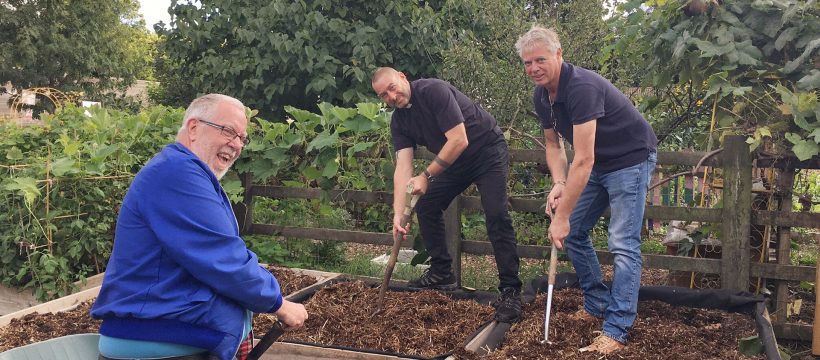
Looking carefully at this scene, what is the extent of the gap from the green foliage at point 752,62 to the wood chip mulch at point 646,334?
99 centimetres

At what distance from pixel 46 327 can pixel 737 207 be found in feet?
13.1

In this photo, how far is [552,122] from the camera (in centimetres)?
400

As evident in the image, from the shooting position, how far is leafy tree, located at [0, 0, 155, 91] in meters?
19.0

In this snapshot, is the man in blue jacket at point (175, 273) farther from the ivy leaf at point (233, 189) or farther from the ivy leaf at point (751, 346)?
the ivy leaf at point (233, 189)

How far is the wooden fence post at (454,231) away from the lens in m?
5.14

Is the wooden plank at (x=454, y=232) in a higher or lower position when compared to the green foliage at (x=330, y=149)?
lower

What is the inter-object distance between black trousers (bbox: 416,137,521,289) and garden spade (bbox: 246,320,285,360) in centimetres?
208

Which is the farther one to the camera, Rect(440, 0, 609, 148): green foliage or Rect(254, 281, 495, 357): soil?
Rect(440, 0, 609, 148): green foliage

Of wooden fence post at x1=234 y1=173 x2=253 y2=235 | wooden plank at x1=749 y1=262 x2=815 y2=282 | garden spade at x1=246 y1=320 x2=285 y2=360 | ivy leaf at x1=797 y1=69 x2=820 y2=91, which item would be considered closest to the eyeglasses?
garden spade at x1=246 y1=320 x2=285 y2=360

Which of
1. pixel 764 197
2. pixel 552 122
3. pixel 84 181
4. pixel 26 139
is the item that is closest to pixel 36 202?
pixel 84 181

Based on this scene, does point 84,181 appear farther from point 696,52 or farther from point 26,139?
point 696,52

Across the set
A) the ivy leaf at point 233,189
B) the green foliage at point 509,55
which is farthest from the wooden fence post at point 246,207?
the green foliage at point 509,55

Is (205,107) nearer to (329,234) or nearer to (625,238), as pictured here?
(625,238)

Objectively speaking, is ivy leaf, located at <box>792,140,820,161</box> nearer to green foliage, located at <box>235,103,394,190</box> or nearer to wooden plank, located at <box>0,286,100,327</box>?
green foliage, located at <box>235,103,394,190</box>
